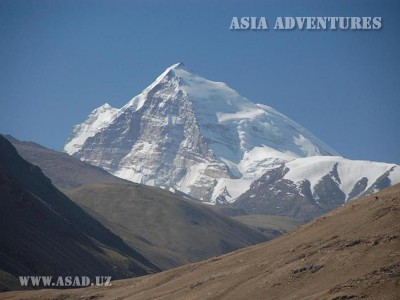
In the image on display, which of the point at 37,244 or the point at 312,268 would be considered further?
the point at 37,244

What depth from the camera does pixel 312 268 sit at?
70188 mm

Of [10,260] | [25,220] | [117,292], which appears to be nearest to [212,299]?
[117,292]

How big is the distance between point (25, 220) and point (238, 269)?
110071 mm

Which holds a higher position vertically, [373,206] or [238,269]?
[373,206]

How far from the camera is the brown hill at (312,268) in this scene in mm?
63438

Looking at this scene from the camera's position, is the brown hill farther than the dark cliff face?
No

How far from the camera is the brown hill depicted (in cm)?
6344

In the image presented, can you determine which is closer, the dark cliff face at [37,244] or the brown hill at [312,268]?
the brown hill at [312,268]

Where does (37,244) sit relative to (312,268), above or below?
below

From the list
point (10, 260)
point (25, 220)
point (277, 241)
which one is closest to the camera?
point (277, 241)

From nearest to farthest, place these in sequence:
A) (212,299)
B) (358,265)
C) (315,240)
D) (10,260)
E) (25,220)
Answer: (358,265), (212,299), (315,240), (10,260), (25,220)

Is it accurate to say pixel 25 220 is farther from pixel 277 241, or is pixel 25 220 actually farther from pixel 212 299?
pixel 212 299

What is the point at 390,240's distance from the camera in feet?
224

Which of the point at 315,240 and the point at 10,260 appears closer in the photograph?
the point at 315,240
